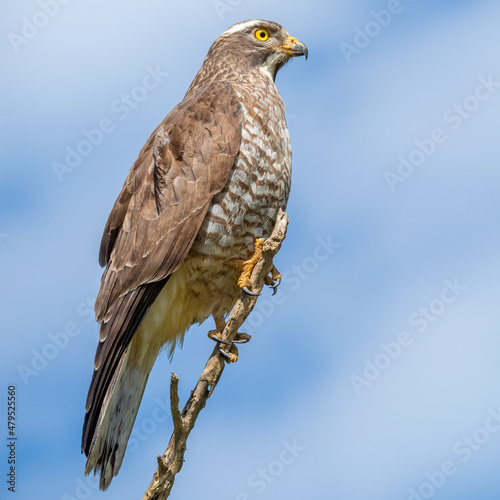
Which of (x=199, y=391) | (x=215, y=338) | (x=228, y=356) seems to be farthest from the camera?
(x=215, y=338)

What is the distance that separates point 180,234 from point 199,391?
1.25m

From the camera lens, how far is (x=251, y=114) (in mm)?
6098

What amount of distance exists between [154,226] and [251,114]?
117 cm

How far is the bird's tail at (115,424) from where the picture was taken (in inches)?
214

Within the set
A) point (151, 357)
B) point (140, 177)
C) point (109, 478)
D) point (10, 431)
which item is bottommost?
point (10, 431)

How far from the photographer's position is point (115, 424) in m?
5.62

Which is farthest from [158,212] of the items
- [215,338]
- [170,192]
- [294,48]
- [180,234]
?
[294,48]

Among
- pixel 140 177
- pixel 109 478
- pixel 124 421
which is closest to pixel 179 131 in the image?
pixel 140 177

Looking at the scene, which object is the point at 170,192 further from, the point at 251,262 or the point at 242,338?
the point at 242,338

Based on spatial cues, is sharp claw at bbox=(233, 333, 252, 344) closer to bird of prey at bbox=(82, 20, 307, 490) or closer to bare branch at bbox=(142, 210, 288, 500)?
bird of prey at bbox=(82, 20, 307, 490)

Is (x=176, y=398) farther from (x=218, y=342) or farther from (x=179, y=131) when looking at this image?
(x=179, y=131)

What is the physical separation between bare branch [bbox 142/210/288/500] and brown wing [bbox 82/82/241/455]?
647 millimetres

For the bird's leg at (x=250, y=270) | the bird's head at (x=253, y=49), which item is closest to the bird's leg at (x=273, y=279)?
the bird's leg at (x=250, y=270)

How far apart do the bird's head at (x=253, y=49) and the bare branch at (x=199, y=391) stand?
2100mm
